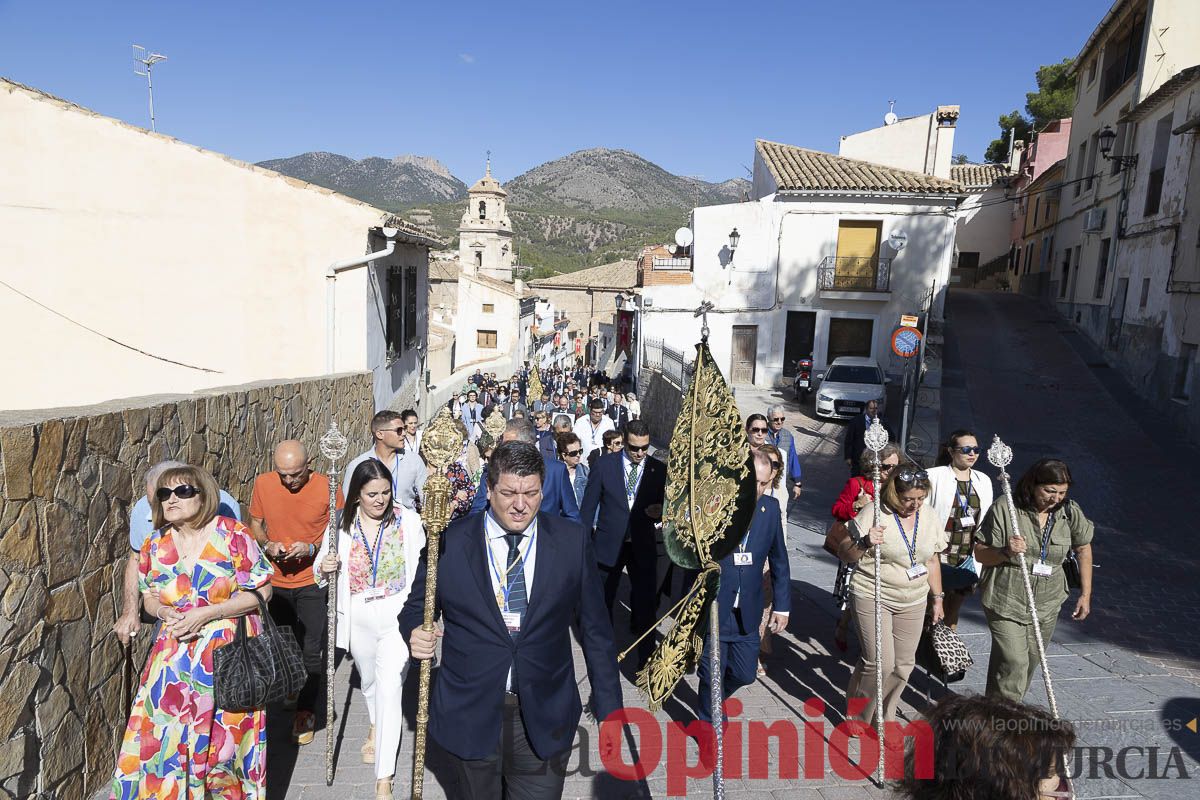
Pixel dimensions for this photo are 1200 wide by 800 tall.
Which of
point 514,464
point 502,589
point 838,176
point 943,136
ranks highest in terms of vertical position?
point 943,136

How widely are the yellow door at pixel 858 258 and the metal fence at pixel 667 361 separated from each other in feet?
19.4

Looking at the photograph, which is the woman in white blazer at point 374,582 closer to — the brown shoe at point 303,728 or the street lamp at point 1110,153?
the brown shoe at point 303,728

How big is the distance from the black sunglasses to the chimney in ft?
93.3

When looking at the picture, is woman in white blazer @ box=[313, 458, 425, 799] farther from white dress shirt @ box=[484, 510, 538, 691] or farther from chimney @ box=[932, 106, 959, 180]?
chimney @ box=[932, 106, 959, 180]

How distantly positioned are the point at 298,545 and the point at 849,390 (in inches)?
601

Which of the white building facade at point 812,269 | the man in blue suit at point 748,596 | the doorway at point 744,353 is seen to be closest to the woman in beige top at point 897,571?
the man in blue suit at point 748,596

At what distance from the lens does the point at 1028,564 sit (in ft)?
13.8

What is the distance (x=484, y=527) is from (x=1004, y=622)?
10.6 ft

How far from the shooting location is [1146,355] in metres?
16.3

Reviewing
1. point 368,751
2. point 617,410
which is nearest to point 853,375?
point 617,410

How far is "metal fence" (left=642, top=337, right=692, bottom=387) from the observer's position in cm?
1652

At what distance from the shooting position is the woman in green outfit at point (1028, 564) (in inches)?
165

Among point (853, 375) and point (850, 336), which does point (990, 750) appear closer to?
point (853, 375)

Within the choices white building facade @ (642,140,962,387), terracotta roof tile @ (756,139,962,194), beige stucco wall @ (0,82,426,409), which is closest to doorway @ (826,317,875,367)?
white building facade @ (642,140,962,387)
